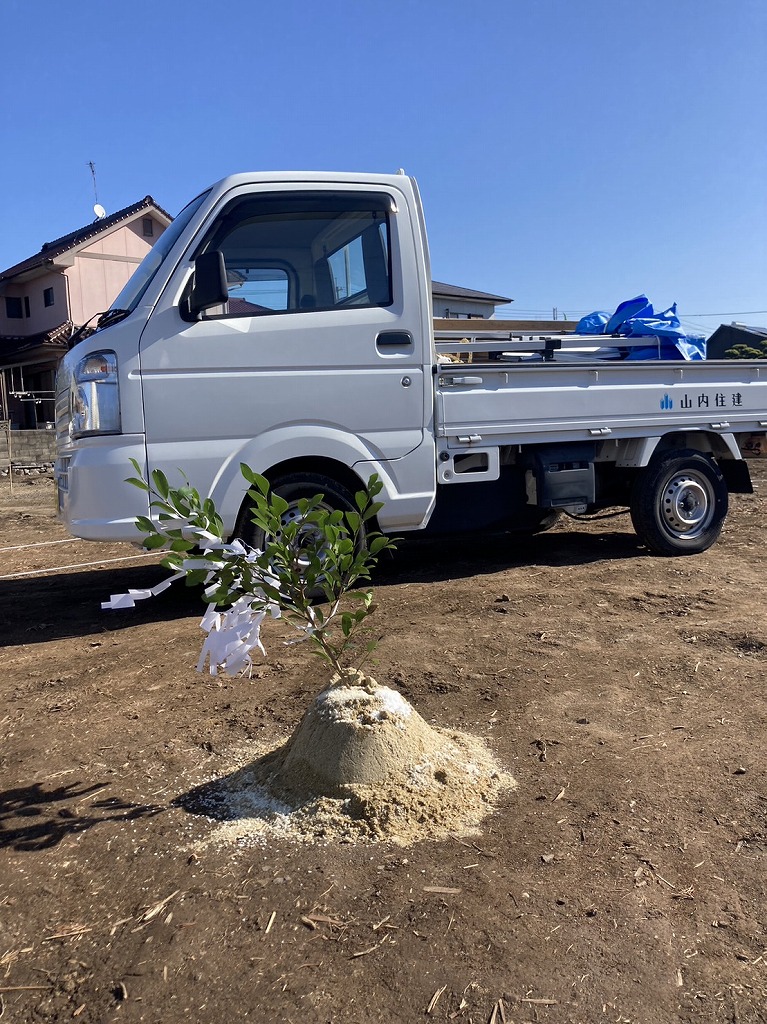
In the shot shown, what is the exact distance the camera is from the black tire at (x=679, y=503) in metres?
6.14

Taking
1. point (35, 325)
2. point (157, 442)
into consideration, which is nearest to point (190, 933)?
point (157, 442)

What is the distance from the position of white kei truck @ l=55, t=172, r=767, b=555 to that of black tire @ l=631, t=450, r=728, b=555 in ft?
0.11

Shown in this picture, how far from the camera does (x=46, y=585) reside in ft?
19.7

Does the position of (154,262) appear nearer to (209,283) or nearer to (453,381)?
(209,283)

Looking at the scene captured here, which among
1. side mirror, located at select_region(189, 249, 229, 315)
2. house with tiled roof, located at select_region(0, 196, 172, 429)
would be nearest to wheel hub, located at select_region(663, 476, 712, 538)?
side mirror, located at select_region(189, 249, 229, 315)

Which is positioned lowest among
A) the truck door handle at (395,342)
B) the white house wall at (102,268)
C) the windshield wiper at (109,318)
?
the truck door handle at (395,342)

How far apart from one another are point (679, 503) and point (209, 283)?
3952mm

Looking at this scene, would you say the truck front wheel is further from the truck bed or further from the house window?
the house window

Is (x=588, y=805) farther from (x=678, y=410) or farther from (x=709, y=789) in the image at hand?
(x=678, y=410)

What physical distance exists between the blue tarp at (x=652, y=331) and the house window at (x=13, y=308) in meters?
26.9

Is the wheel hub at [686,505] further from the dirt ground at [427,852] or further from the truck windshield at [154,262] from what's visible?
the truck windshield at [154,262]

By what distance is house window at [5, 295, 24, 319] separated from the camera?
2833 cm

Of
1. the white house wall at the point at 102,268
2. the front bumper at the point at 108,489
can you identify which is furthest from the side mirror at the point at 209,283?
the white house wall at the point at 102,268

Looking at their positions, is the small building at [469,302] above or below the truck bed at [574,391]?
above
